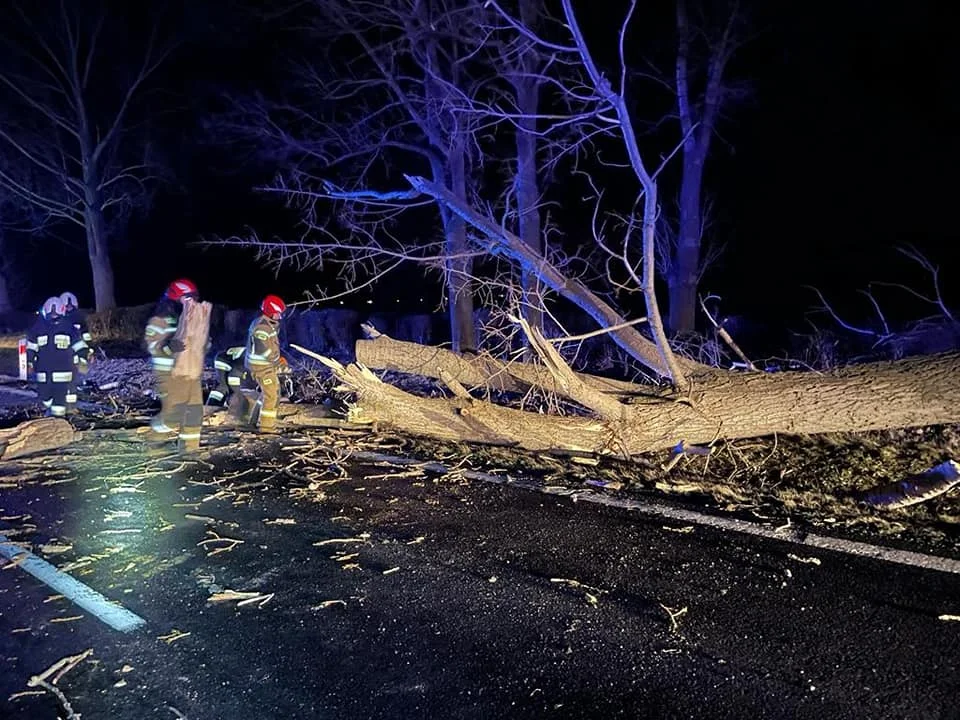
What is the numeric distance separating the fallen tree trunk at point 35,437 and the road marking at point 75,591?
2.51 meters

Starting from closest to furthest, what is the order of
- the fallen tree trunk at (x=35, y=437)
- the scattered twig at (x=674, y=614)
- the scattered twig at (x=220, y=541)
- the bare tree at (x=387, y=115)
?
1. the scattered twig at (x=674, y=614)
2. the scattered twig at (x=220, y=541)
3. the fallen tree trunk at (x=35, y=437)
4. the bare tree at (x=387, y=115)

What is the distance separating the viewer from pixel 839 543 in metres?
4.11

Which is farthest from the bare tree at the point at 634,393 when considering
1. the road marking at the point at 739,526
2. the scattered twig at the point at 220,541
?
the scattered twig at the point at 220,541

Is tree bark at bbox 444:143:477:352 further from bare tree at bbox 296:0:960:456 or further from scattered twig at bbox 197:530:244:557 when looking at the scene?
scattered twig at bbox 197:530:244:557

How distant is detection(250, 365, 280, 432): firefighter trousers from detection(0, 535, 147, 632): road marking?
10.1ft

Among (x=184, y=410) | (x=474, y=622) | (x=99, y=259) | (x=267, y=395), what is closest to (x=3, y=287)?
(x=99, y=259)

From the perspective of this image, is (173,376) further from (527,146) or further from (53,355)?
(527,146)

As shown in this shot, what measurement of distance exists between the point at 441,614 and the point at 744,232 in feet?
58.5

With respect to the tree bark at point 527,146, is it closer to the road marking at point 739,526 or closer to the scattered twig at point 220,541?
the road marking at point 739,526

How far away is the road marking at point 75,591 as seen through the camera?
350 cm

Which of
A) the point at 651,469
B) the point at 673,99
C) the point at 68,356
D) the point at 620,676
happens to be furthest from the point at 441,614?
the point at 673,99

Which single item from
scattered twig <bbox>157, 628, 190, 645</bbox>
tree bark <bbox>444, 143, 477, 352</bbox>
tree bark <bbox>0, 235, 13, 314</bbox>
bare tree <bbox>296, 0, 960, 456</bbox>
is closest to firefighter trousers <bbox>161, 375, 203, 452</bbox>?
bare tree <bbox>296, 0, 960, 456</bbox>

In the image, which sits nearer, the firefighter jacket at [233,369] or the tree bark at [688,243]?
the firefighter jacket at [233,369]

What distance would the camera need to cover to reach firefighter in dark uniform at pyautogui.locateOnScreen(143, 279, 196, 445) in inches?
270
